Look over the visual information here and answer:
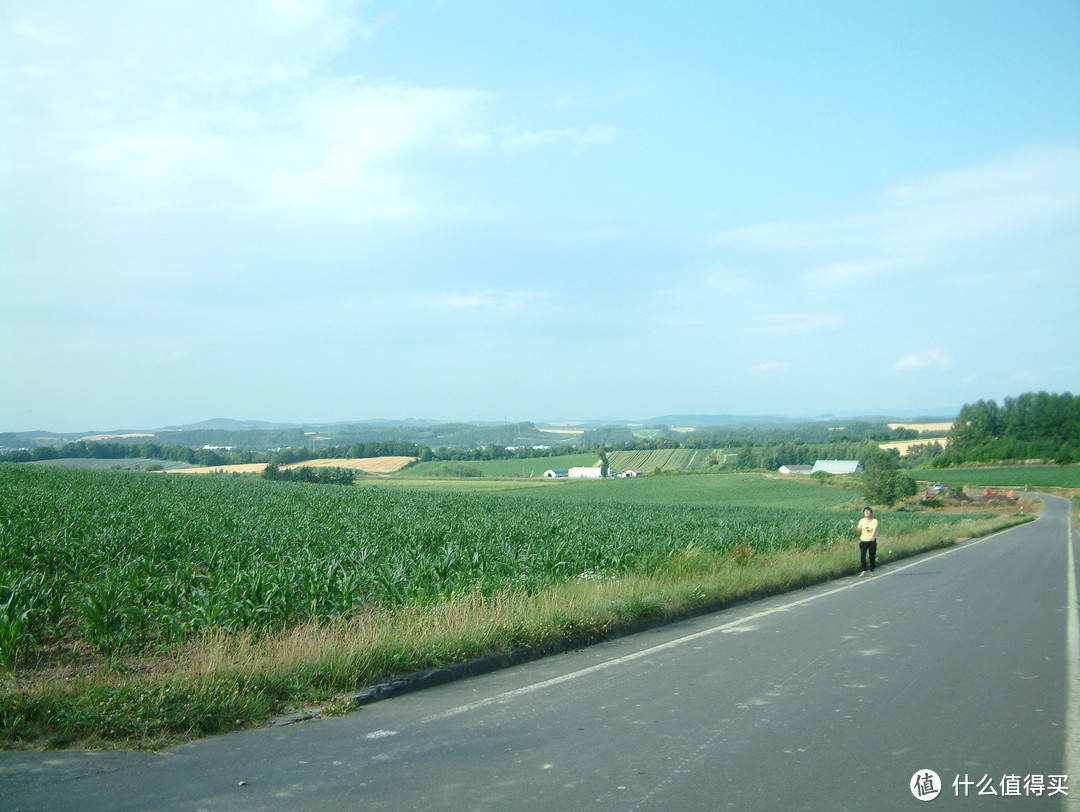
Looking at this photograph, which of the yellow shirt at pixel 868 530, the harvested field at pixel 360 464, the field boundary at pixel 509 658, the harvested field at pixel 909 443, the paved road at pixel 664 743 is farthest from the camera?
the harvested field at pixel 909 443

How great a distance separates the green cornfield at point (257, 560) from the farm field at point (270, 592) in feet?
0.11

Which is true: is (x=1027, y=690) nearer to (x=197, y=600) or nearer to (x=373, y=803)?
(x=373, y=803)

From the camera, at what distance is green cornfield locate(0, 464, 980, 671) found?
6.95 m

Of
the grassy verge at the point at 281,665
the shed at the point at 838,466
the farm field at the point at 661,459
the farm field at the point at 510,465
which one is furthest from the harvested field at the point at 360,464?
the grassy verge at the point at 281,665

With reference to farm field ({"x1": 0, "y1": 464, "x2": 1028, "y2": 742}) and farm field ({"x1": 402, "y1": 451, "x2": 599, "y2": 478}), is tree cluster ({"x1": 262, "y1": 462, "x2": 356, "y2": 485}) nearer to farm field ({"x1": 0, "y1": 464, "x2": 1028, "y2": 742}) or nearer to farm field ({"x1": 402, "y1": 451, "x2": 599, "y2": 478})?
farm field ({"x1": 402, "y1": 451, "x2": 599, "y2": 478})

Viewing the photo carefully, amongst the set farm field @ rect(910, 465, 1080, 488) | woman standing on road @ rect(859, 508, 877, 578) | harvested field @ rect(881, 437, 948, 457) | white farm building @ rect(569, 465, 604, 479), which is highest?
woman standing on road @ rect(859, 508, 877, 578)

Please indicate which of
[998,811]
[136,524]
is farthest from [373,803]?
[136,524]

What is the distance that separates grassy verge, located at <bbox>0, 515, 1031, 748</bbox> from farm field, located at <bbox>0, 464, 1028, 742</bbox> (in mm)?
21

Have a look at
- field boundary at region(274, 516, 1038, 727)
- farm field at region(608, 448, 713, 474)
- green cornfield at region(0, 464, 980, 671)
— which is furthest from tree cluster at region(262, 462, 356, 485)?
field boundary at region(274, 516, 1038, 727)

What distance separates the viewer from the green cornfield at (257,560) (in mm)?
6945

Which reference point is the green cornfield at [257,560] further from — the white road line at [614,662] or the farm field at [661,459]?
the farm field at [661,459]

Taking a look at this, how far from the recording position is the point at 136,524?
14.0 metres

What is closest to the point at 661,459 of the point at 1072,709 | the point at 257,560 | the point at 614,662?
the point at 257,560

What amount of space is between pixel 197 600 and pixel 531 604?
3785 millimetres
